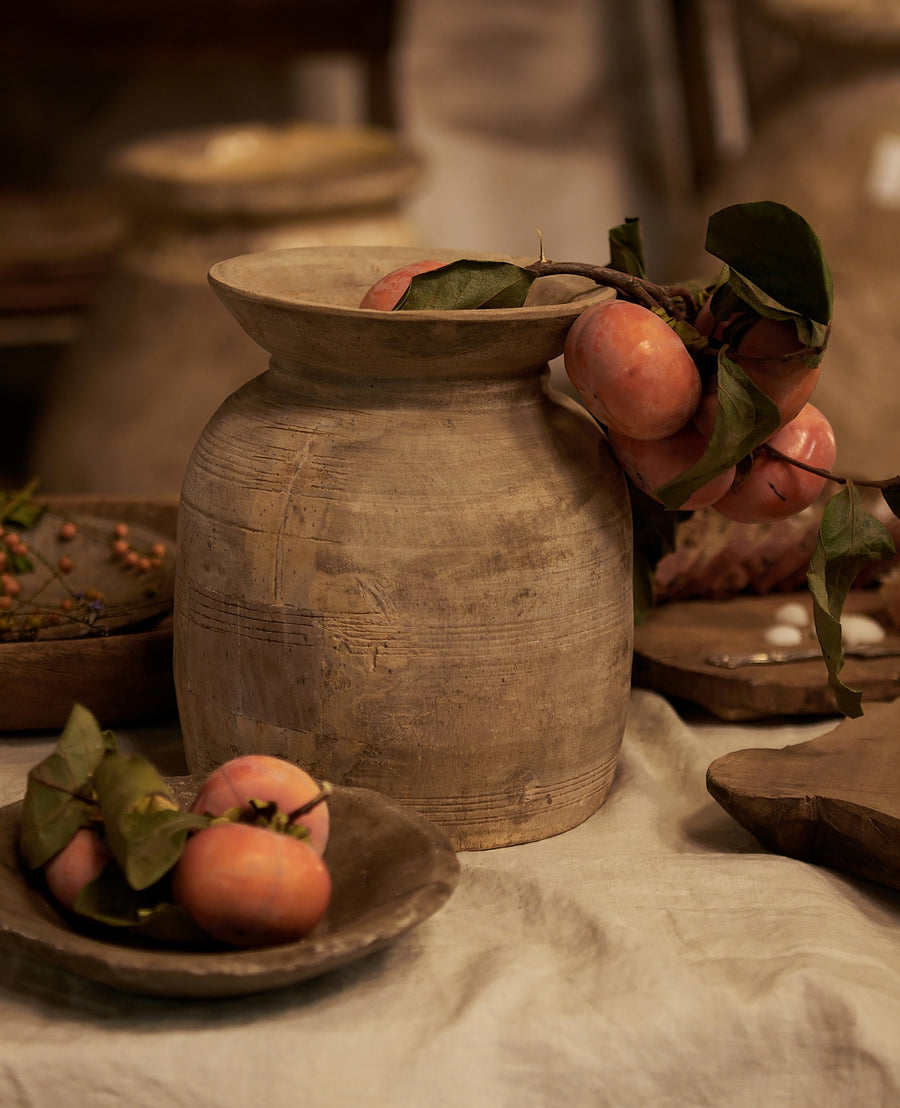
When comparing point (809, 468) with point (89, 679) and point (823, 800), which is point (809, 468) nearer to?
point (823, 800)

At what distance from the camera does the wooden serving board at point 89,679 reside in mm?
1094

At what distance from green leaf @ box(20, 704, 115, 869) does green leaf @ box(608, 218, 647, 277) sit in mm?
524

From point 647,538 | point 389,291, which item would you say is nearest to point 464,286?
point 389,291

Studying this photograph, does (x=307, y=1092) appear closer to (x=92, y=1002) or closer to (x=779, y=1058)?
(x=92, y=1002)

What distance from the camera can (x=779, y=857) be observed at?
971 millimetres

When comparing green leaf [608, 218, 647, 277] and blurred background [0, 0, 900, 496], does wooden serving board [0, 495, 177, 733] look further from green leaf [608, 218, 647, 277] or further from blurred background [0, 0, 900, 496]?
blurred background [0, 0, 900, 496]

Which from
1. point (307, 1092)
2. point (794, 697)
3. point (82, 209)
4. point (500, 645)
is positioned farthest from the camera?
point (82, 209)

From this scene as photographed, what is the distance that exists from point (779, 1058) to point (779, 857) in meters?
0.18

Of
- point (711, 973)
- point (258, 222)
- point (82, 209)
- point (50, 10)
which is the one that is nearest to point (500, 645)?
point (711, 973)

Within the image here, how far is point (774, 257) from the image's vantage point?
2.94 ft

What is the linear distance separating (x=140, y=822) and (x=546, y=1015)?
248mm

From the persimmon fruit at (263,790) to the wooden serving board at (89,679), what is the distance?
313mm

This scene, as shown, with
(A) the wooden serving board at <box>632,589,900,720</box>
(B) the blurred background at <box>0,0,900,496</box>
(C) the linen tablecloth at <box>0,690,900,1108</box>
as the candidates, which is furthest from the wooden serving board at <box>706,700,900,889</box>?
(B) the blurred background at <box>0,0,900,496</box>

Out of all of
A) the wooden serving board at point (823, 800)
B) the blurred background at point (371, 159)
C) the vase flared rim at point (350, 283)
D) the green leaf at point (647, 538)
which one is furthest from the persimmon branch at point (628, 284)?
the blurred background at point (371, 159)
